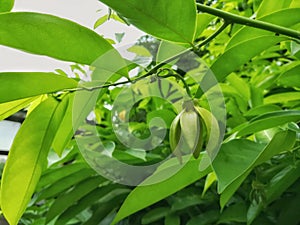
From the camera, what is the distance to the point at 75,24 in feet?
1.06

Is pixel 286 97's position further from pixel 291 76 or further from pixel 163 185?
pixel 163 185

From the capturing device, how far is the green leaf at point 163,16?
0.32 m

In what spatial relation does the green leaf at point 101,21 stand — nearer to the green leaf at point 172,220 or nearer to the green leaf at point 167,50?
the green leaf at point 167,50

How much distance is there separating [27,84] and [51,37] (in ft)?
0.16

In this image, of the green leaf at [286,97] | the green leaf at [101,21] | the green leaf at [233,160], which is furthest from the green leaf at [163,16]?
the green leaf at [286,97]

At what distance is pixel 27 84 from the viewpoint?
343 millimetres

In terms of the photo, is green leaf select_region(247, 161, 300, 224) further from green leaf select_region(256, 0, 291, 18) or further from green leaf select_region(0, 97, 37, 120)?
green leaf select_region(0, 97, 37, 120)

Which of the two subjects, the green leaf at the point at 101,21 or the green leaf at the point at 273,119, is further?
the green leaf at the point at 101,21

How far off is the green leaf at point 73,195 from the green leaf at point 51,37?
0.44m

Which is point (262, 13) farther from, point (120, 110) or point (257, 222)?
point (120, 110)

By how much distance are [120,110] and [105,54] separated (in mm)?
576

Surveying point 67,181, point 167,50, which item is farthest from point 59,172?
point 167,50

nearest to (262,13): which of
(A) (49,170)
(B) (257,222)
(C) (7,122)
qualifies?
(B) (257,222)

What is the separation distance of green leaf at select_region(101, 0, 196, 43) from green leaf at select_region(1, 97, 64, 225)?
0.46ft
